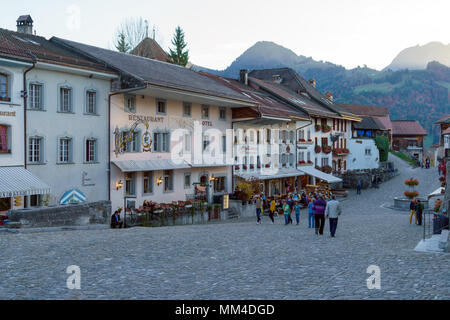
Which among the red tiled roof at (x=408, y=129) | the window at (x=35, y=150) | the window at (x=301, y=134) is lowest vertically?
the window at (x=35, y=150)

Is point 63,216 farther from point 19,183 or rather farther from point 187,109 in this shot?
point 187,109

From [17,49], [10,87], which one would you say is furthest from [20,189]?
[17,49]

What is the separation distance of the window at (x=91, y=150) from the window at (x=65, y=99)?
6.99 ft

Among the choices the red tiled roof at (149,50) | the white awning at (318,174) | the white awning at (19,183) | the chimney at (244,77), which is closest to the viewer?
the white awning at (19,183)

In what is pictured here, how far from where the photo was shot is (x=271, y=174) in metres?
42.7

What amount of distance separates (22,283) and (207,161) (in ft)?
84.6

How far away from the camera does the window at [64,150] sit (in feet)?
83.0

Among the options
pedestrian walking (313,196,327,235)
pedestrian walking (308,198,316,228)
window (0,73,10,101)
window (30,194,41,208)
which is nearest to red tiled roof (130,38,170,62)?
window (0,73,10,101)

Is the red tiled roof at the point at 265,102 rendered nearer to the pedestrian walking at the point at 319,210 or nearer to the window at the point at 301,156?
the window at the point at 301,156

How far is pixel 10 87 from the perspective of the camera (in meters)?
22.5

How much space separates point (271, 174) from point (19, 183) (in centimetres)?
2473

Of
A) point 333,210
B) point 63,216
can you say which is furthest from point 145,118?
point 333,210

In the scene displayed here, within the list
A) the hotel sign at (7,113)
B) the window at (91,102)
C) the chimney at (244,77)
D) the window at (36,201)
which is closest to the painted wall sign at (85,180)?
the window at (36,201)

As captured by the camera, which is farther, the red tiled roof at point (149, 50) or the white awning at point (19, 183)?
the red tiled roof at point (149, 50)
